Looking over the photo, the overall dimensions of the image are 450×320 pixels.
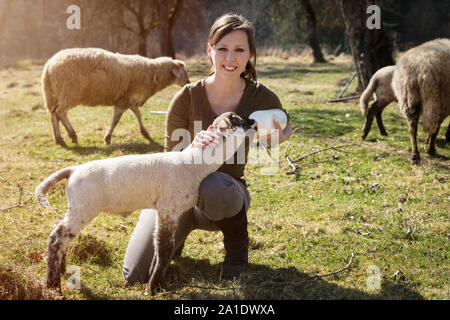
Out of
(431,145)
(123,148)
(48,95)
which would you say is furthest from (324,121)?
(48,95)

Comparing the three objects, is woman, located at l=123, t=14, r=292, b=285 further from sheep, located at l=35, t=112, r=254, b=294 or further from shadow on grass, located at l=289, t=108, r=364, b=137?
shadow on grass, located at l=289, t=108, r=364, b=137

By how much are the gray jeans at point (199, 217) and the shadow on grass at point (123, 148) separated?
3.58m

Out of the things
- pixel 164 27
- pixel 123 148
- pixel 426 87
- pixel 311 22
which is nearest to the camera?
pixel 426 87

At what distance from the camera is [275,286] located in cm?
284

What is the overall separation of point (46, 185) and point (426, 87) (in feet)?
16.5

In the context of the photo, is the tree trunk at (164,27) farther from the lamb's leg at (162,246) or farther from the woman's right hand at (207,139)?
the lamb's leg at (162,246)

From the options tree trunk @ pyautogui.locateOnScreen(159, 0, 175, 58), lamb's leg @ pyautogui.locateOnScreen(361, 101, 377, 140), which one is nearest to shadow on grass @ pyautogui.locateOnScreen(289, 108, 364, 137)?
lamb's leg @ pyautogui.locateOnScreen(361, 101, 377, 140)

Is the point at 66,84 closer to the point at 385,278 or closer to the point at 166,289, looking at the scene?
the point at 166,289

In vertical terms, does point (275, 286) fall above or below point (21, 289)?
below

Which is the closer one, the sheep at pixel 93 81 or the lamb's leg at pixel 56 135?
the sheep at pixel 93 81

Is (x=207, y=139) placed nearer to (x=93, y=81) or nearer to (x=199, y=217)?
(x=199, y=217)

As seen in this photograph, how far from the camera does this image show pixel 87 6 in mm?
18672

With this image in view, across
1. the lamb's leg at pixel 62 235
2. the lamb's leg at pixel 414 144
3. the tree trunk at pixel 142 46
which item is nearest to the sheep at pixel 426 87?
the lamb's leg at pixel 414 144

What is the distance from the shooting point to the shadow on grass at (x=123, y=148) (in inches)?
262
